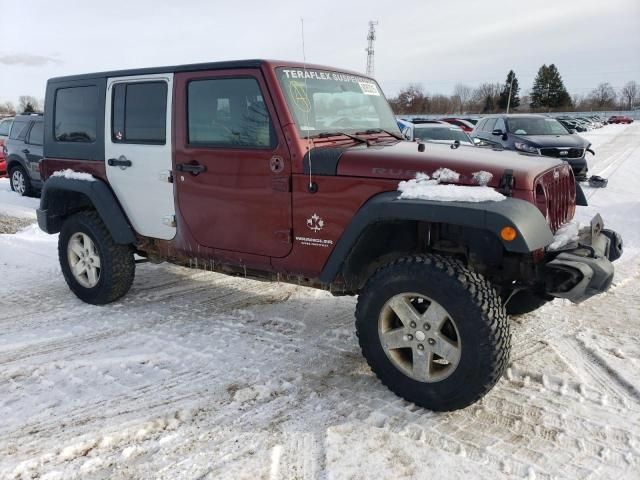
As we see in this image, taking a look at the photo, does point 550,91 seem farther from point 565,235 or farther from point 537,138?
point 565,235

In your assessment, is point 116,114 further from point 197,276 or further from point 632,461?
point 632,461

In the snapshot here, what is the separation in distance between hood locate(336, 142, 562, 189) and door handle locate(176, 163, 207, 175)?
45.3 inches

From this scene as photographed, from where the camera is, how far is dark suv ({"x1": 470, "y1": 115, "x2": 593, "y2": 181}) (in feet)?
38.4

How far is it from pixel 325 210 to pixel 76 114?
2856 mm

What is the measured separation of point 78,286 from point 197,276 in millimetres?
1221

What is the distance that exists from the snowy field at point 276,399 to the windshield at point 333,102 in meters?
1.59

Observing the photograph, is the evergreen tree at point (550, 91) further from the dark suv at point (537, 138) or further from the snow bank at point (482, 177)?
the snow bank at point (482, 177)

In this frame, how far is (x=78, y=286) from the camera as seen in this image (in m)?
4.89

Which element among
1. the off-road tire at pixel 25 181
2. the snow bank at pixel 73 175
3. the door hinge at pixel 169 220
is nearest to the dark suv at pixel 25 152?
the off-road tire at pixel 25 181

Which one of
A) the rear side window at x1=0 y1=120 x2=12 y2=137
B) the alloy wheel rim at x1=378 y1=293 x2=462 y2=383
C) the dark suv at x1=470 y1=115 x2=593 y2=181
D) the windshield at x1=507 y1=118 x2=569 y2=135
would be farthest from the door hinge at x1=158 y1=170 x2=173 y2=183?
the rear side window at x1=0 y1=120 x2=12 y2=137

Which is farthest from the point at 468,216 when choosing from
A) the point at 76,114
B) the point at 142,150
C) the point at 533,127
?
the point at 533,127

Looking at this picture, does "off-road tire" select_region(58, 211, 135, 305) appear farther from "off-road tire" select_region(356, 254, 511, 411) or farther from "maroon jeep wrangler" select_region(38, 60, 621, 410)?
"off-road tire" select_region(356, 254, 511, 411)

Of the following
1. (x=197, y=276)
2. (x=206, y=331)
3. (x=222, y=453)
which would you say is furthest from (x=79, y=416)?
(x=197, y=276)

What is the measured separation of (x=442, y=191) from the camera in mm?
2918
